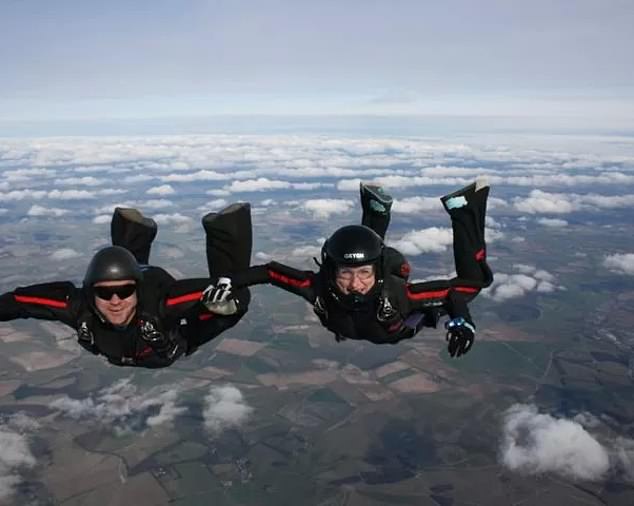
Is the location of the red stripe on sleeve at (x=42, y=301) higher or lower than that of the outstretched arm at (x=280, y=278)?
lower

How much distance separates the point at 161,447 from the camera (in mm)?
60312

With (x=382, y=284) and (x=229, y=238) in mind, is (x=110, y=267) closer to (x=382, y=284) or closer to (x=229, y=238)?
(x=229, y=238)

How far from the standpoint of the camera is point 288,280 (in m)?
6.15

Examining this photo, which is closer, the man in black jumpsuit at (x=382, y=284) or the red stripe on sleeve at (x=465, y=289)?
the man in black jumpsuit at (x=382, y=284)

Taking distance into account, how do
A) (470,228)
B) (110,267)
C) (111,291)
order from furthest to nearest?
(470,228) < (111,291) < (110,267)

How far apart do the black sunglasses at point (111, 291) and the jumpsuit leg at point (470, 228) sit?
412 centimetres

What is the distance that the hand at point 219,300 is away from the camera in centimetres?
525

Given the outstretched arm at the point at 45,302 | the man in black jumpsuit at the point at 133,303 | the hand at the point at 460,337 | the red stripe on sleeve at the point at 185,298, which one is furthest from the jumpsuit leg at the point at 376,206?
the outstretched arm at the point at 45,302

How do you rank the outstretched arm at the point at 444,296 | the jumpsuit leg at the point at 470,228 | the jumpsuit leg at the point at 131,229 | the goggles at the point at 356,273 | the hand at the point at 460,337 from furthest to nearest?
1. the jumpsuit leg at the point at 131,229
2. the jumpsuit leg at the point at 470,228
3. the outstretched arm at the point at 444,296
4. the goggles at the point at 356,273
5. the hand at the point at 460,337

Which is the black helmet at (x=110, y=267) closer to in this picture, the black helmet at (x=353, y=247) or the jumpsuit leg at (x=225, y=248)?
the jumpsuit leg at (x=225, y=248)

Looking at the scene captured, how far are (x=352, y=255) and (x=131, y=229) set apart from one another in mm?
3781

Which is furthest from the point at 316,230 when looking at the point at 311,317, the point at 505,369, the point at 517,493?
the point at 517,493

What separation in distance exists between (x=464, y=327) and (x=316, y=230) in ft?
632

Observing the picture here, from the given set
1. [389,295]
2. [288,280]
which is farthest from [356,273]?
[288,280]
